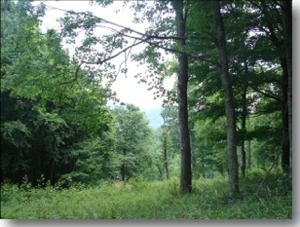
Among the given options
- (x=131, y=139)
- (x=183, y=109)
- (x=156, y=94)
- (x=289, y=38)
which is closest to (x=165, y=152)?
(x=131, y=139)

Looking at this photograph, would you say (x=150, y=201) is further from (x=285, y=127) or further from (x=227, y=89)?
(x=285, y=127)

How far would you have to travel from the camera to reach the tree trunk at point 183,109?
4.25m

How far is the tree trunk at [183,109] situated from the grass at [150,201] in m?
0.08

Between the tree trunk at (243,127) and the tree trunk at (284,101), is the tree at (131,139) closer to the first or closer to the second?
the tree trunk at (243,127)

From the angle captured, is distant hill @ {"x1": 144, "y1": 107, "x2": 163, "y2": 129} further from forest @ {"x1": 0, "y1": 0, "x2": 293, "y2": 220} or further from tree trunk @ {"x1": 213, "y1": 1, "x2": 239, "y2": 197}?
tree trunk @ {"x1": 213, "y1": 1, "x2": 239, "y2": 197}

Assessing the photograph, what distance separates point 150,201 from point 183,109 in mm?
885

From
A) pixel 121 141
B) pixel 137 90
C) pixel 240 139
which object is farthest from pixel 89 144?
pixel 240 139

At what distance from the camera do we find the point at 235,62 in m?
4.48

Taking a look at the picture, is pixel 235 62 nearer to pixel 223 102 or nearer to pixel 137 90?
pixel 223 102

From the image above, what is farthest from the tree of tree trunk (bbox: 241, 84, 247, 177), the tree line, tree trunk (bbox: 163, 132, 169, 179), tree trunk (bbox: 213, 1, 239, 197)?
tree trunk (bbox: 241, 84, 247, 177)

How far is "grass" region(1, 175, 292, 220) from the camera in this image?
4090 mm

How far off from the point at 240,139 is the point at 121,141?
3.61 ft

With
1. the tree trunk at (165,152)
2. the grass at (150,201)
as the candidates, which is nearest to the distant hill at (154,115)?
the tree trunk at (165,152)

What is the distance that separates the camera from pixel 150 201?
4.26 meters
